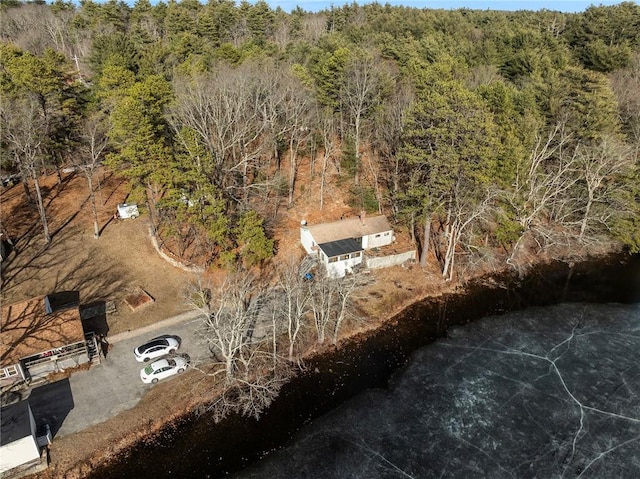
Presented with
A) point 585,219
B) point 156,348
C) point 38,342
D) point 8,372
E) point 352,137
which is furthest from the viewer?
point 352,137

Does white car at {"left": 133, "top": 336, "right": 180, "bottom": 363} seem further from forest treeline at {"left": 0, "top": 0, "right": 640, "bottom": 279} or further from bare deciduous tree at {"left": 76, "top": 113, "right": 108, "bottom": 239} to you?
bare deciduous tree at {"left": 76, "top": 113, "right": 108, "bottom": 239}

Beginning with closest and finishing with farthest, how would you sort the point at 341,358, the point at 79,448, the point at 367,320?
the point at 79,448, the point at 341,358, the point at 367,320

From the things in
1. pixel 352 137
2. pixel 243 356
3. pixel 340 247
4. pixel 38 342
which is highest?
pixel 352 137

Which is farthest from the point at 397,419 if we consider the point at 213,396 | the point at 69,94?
the point at 69,94

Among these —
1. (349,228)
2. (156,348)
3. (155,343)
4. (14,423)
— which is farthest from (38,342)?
(349,228)

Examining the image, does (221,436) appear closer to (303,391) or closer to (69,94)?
(303,391)

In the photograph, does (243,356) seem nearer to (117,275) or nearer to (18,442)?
(18,442)

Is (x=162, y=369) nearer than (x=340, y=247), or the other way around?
(x=162, y=369)
